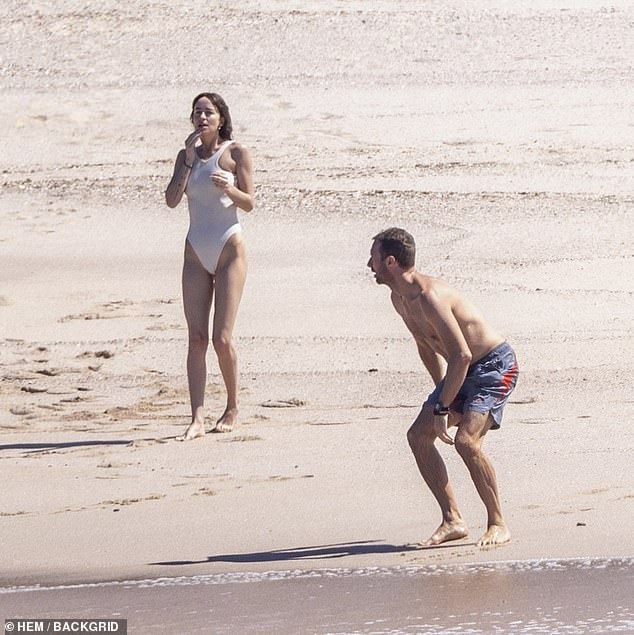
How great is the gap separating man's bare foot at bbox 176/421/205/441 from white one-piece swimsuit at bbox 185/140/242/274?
0.77m

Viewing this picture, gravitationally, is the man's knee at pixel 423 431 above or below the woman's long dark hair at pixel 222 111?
below

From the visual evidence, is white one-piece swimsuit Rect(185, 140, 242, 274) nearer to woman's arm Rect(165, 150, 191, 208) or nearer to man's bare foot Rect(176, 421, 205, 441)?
woman's arm Rect(165, 150, 191, 208)

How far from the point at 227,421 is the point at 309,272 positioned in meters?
3.74

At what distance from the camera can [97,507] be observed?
6.57 m

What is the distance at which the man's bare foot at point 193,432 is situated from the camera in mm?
7559

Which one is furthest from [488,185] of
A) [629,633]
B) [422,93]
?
[629,633]

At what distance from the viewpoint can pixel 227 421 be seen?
7762 millimetres

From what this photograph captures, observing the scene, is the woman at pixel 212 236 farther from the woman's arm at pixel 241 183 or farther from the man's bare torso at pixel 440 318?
the man's bare torso at pixel 440 318

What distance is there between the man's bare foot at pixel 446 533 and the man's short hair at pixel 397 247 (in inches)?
38.6

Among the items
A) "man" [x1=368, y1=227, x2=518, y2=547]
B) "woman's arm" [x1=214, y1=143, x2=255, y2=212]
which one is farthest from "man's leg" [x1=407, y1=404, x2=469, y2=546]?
"woman's arm" [x1=214, y1=143, x2=255, y2=212]

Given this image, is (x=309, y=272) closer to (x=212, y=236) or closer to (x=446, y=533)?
(x=212, y=236)

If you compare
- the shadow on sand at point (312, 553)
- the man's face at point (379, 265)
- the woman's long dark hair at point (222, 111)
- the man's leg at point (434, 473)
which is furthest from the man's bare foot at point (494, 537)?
the woman's long dark hair at point (222, 111)

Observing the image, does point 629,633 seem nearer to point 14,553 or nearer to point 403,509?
point 403,509

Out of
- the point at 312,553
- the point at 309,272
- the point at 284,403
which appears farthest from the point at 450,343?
the point at 309,272
